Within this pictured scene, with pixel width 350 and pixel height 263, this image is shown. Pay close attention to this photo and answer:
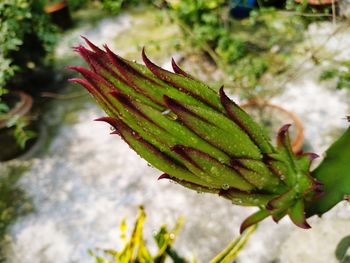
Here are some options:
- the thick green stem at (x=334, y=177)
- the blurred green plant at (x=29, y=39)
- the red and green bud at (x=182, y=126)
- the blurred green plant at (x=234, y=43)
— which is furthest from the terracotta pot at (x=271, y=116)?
the red and green bud at (x=182, y=126)

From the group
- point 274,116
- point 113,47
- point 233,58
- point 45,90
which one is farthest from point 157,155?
point 113,47

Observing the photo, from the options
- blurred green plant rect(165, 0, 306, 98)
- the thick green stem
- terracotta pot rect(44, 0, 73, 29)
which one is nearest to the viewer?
the thick green stem

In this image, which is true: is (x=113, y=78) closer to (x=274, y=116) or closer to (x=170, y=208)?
(x=170, y=208)

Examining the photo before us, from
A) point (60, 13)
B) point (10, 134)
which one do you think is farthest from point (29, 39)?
point (60, 13)

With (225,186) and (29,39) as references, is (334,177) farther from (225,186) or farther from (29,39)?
(29,39)

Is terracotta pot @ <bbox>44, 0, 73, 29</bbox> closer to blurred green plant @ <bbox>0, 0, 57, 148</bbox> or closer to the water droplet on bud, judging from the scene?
blurred green plant @ <bbox>0, 0, 57, 148</bbox>

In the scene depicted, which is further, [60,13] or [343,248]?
[60,13]

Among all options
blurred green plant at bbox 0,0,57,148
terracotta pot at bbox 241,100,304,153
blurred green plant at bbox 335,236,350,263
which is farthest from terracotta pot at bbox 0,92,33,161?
blurred green plant at bbox 335,236,350,263
